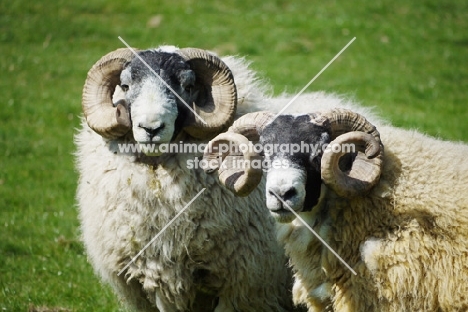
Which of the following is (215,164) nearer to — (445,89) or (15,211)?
(15,211)

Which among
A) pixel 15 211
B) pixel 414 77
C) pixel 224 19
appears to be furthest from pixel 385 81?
pixel 15 211

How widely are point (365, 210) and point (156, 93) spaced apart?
2.02 m

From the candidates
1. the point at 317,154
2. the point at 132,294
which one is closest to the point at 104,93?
the point at 132,294

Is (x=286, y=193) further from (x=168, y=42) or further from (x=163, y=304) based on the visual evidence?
(x=168, y=42)

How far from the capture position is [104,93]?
655 cm

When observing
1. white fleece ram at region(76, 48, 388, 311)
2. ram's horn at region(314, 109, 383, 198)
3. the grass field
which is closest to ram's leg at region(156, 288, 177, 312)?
white fleece ram at region(76, 48, 388, 311)

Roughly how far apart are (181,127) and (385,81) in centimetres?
989

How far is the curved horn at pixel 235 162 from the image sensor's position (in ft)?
17.2

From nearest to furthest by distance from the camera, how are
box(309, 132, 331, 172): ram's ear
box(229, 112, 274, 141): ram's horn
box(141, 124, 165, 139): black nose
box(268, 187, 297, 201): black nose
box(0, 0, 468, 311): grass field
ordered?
1. box(268, 187, 297, 201): black nose
2. box(309, 132, 331, 172): ram's ear
3. box(229, 112, 274, 141): ram's horn
4. box(141, 124, 165, 139): black nose
5. box(0, 0, 468, 311): grass field

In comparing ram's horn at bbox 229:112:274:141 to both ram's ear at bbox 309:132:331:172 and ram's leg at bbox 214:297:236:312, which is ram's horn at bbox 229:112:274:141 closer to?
ram's ear at bbox 309:132:331:172

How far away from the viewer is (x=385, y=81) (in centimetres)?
1543

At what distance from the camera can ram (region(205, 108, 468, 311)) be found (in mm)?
5039

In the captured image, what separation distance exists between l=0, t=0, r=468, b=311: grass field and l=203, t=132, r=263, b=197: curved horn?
3.16 m

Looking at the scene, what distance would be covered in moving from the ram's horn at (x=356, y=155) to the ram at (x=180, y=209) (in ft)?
4.60
